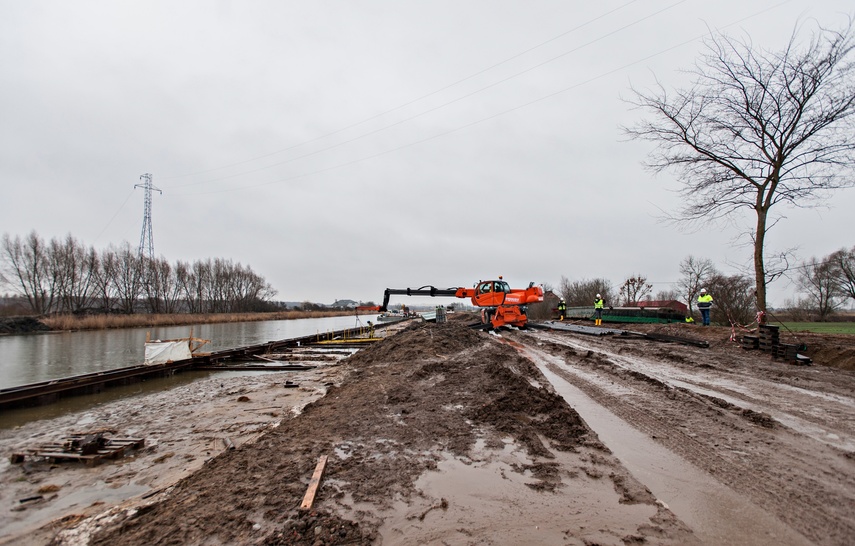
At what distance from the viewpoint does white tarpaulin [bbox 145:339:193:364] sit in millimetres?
13281

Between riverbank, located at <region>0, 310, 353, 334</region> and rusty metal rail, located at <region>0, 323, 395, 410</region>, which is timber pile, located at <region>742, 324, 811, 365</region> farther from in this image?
riverbank, located at <region>0, 310, 353, 334</region>

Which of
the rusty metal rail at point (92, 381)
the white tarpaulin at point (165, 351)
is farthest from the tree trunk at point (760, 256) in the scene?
the white tarpaulin at point (165, 351)

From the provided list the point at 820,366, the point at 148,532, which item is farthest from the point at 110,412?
the point at 820,366

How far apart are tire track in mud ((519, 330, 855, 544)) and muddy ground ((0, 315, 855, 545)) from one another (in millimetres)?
20

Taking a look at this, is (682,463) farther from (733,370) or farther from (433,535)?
(733,370)

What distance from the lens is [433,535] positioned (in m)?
2.72

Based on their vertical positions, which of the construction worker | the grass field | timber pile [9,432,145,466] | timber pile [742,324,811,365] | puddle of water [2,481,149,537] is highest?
the construction worker

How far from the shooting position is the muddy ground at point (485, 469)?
275 centimetres

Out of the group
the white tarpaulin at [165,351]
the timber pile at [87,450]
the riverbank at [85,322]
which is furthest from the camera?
the riverbank at [85,322]

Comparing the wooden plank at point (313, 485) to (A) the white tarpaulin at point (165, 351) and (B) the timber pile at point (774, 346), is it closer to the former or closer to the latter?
(B) the timber pile at point (774, 346)

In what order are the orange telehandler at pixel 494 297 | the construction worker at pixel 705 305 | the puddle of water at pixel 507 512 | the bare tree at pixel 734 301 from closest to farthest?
the puddle of water at pixel 507 512 → the construction worker at pixel 705 305 → the bare tree at pixel 734 301 → the orange telehandler at pixel 494 297

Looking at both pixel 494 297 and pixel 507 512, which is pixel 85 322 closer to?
pixel 494 297

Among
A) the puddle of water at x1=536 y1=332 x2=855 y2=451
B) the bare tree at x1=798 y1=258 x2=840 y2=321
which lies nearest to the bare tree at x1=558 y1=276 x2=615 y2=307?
the bare tree at x1=798 y1=258 x2=840 y2=321

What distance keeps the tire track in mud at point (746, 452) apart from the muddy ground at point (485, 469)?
2 centimetres
